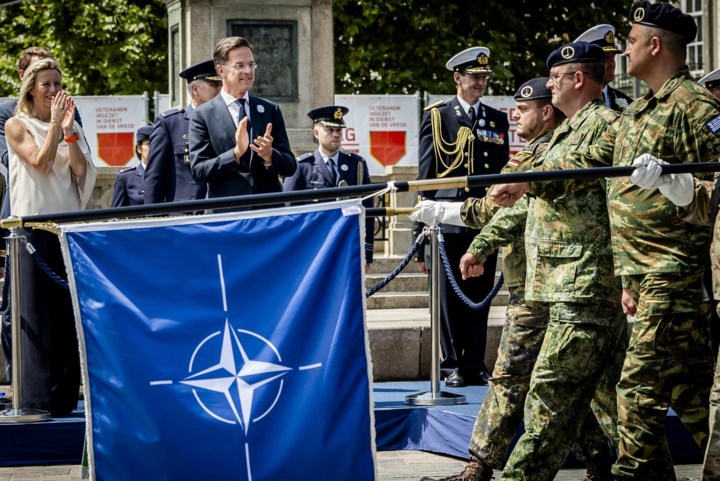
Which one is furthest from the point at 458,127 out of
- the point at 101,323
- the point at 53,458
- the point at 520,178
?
the point at 101,323

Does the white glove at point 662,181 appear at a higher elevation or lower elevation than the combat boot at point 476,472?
higher

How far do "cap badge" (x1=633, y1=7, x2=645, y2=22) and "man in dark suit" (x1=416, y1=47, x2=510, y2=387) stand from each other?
372cm

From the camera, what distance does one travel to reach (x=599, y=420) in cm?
691

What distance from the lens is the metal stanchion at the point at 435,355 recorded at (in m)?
9.04

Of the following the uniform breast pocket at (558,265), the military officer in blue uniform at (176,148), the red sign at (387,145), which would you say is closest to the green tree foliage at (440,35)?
the red sign at (387,145)

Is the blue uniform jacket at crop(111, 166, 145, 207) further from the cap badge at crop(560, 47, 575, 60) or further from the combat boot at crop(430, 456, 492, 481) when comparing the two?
the cap badge at crop(560, 47, 575, 60)

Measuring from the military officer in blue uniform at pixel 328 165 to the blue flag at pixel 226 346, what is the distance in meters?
6.76

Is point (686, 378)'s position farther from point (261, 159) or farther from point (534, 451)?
point (261, 159)

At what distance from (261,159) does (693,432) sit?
3138 millimetres

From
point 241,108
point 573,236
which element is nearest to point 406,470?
point 573,236

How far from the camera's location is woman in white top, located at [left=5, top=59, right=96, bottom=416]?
8742mm

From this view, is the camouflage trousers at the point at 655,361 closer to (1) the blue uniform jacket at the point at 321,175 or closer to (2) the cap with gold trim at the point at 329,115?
(1) the blue uniform jacket at the point at 321,175

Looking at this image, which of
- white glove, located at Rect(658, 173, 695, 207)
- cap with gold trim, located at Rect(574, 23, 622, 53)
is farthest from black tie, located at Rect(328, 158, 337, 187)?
white glove, located at Rect(658, 173, 695, 207)

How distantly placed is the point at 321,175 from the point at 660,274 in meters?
5.96
